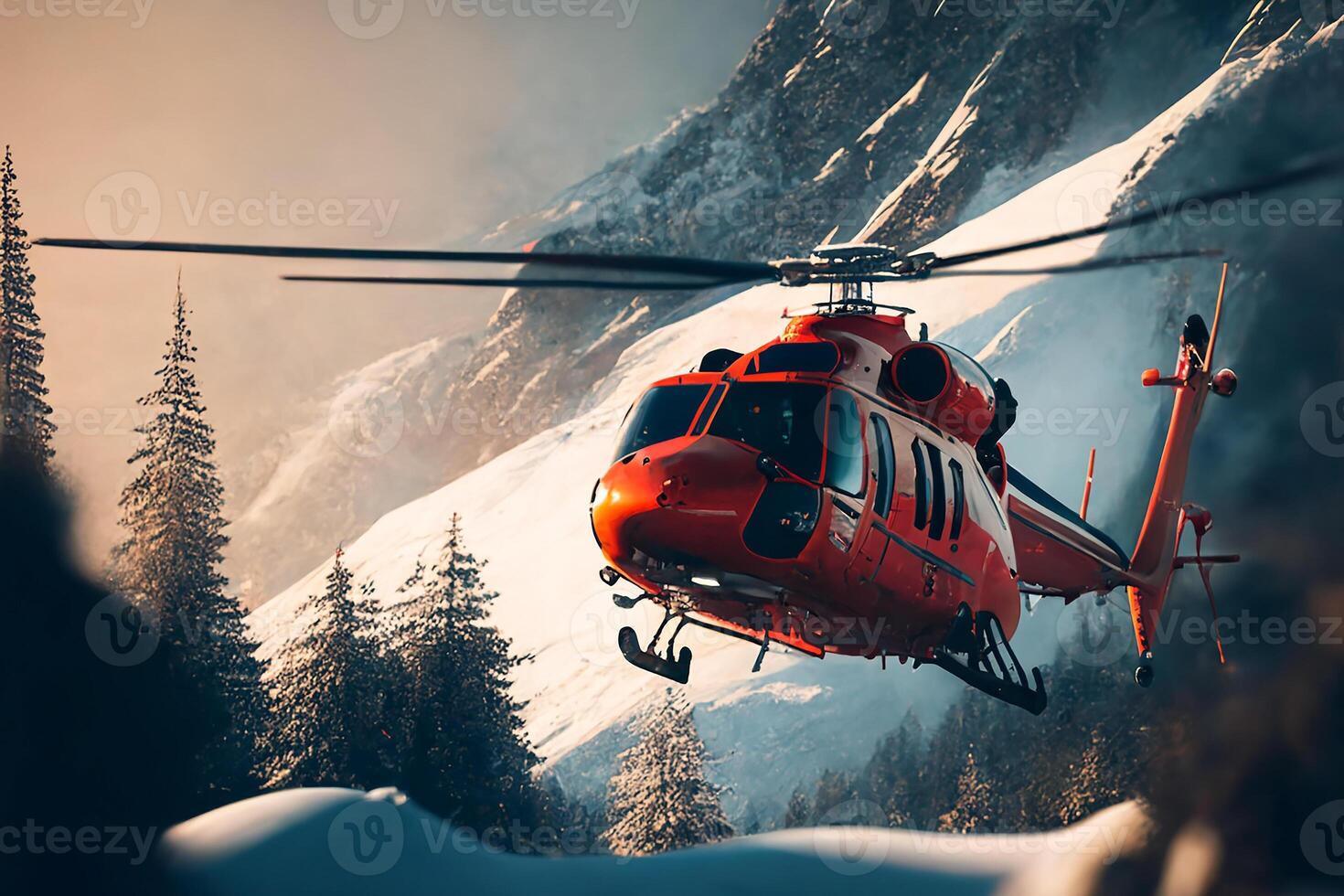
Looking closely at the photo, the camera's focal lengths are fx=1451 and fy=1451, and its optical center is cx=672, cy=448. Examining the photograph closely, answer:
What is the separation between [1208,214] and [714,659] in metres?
29.6

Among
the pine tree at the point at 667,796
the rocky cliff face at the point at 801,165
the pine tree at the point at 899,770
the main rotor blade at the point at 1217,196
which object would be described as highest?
the rocky cliff face at the point at 801,165

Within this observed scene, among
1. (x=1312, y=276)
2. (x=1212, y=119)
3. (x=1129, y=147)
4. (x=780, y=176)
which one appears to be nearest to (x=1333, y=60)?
(x=1212, y=119)

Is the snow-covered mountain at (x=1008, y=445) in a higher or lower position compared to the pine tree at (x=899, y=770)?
higher

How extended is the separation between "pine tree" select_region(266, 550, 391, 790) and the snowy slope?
72.9 ft

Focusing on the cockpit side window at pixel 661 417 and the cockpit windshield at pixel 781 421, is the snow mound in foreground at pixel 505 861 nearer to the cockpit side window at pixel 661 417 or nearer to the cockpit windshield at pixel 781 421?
the cockpit side window at pixel 661 417

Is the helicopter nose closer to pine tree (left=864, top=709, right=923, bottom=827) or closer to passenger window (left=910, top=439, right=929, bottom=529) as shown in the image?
passenger window (left=910, top=439, right=929, bottom=529)

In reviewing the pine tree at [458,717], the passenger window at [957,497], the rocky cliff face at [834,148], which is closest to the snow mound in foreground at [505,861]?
the passenger window at [957,497]

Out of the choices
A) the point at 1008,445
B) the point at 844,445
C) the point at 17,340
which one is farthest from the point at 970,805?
the point at 844,445

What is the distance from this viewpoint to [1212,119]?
69.9 m

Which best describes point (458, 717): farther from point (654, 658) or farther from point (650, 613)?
point (650, 613)

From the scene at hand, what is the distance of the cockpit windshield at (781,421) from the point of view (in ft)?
50.9

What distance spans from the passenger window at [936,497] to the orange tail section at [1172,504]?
5.90m

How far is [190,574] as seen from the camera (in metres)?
37.1

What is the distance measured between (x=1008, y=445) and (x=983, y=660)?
50295mm
